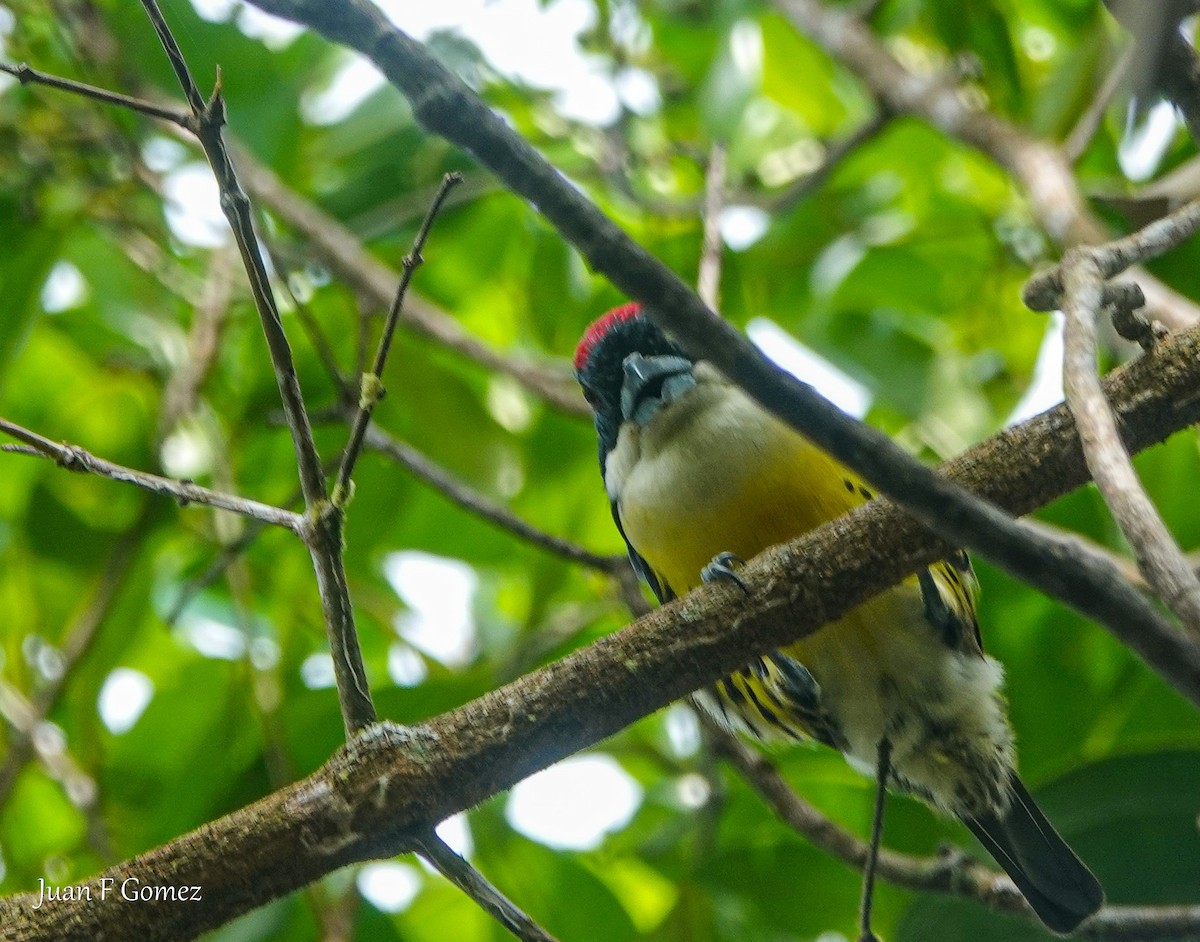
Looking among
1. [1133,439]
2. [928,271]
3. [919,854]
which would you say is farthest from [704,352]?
[928,271]

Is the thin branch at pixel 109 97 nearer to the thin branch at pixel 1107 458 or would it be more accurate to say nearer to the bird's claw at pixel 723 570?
the bird's claw at pixel 723 570

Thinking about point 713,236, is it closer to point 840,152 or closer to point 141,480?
point 840,152

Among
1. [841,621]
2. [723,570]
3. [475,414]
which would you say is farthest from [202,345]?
[723,570]

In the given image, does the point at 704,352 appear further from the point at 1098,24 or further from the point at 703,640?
the point at 1098,24

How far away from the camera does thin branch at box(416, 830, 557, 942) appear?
4.47 ft

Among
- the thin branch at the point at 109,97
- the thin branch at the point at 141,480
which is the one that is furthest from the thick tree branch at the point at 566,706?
the thin branch at the point at 109,97

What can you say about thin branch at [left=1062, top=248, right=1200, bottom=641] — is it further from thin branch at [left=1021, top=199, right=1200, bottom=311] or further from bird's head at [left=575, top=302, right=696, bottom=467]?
bird's head at [left=575, top=302, right=696, bottom=467]

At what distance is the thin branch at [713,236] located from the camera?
8.41 ft

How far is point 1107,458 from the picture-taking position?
113 cm

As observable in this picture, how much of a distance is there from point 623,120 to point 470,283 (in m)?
0.57

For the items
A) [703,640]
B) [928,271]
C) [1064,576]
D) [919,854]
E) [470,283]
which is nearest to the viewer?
[1064,576]

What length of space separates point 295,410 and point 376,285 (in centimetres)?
150

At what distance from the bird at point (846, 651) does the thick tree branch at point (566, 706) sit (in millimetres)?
509

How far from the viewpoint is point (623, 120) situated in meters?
3.29
